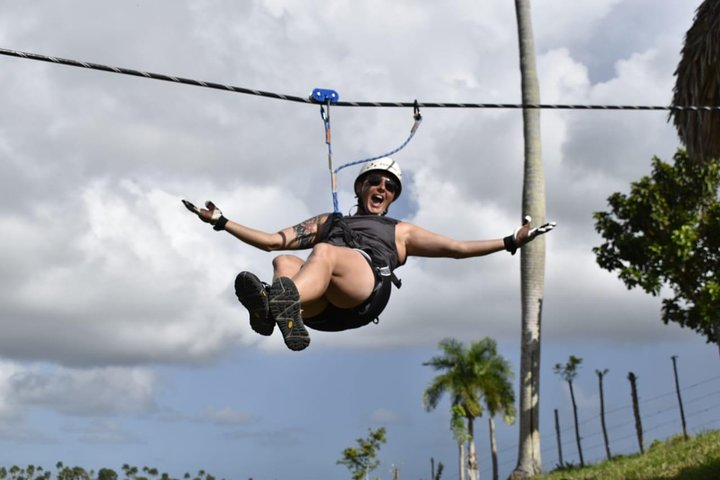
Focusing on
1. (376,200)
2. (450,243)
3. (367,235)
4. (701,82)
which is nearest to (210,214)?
(367,235)

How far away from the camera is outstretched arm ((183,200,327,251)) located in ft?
16.3

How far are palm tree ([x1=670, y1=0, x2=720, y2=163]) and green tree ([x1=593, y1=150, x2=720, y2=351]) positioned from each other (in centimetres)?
681

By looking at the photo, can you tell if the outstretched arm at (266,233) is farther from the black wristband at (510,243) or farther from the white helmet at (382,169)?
the black wristband at (510,243)

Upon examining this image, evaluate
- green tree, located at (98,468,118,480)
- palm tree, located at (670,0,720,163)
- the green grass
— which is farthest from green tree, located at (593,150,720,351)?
green tree, located at (98,468,118,480)

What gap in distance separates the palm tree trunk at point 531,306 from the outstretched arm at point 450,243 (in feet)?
31.4

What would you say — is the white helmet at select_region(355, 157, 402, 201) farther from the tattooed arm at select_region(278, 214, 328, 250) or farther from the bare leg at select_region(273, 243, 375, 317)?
the bare leg at select_region(273, 243, 375, 317)

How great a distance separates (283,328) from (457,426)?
23.7 metres

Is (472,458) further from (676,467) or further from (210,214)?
(210,214)

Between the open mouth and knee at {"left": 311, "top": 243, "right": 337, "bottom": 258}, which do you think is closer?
knee at {"left": 311, "top": 243, "right": 337, "bottom": 258}

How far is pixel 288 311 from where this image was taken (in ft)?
14.6

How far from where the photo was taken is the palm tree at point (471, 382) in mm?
28047

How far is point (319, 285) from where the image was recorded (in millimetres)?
4645

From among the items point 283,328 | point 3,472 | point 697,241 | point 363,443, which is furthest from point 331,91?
point 3,472

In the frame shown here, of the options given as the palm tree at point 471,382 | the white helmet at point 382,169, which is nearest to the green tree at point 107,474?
the palm tree at point 471,382
